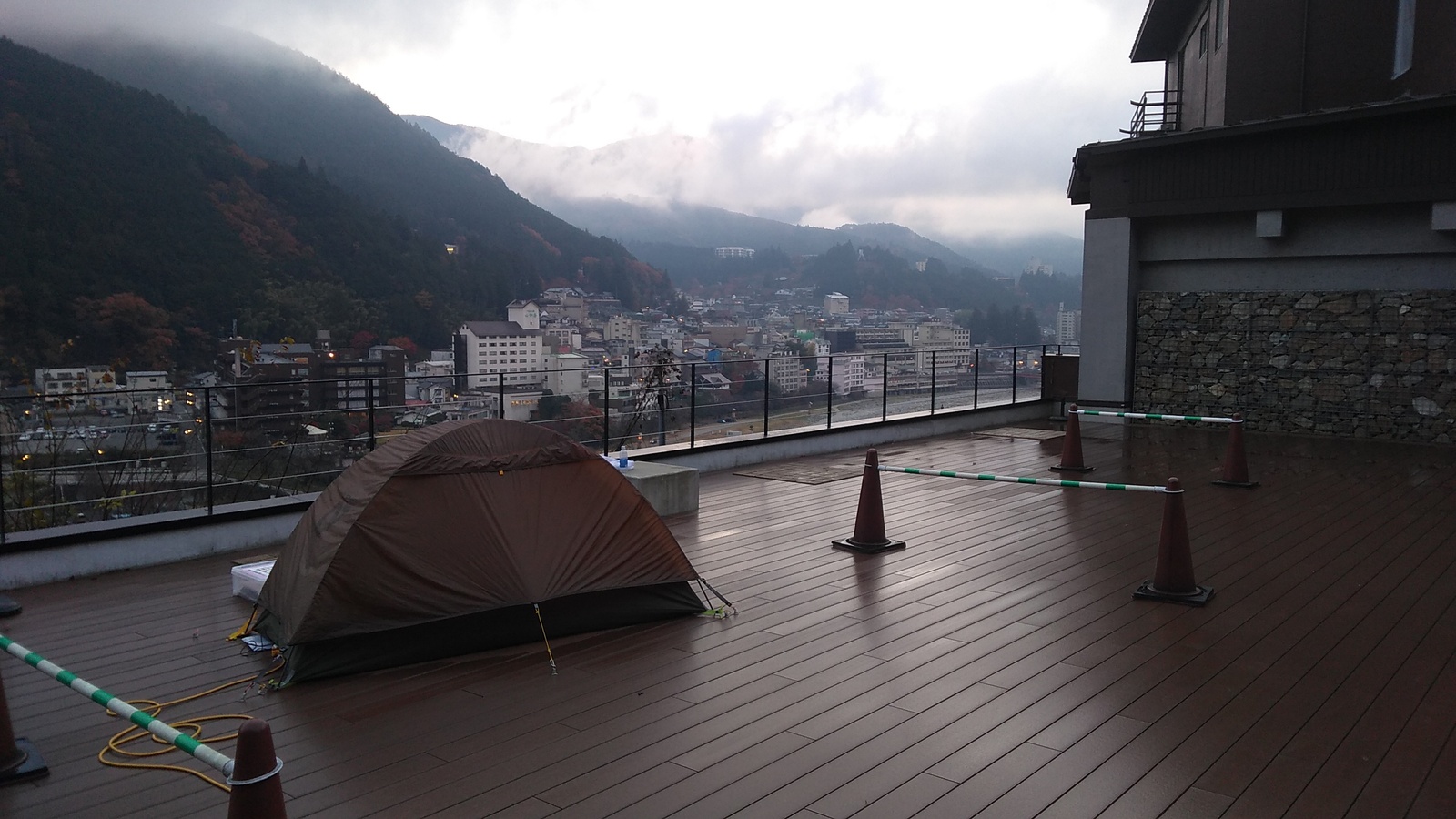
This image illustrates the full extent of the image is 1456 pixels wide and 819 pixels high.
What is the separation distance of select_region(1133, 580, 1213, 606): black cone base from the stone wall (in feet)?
28.1

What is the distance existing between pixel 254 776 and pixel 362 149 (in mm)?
42383

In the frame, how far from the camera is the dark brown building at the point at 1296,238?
11.6 metres

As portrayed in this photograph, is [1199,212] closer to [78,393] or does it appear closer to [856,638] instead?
[856,638]

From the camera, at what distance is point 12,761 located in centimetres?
322

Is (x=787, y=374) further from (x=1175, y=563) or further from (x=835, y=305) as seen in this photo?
(x=835, y=305)

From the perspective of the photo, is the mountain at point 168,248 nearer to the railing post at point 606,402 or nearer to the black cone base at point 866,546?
the railing post at point 606,402

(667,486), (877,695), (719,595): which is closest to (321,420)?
(667,486)

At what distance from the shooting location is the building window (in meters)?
12.8

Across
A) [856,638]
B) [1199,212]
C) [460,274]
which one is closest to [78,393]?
[856,638]

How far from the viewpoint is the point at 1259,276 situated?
1297 cm

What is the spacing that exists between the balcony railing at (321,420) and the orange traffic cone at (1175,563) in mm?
3889

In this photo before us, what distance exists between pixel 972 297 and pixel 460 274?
16.7 metres

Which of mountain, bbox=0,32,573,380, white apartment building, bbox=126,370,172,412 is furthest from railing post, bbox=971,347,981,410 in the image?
mountain, bbox=0,32,573,380

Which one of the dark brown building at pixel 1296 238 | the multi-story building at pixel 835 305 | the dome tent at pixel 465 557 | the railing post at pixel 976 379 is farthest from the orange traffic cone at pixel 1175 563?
the multi-story building at pixel 835 305
